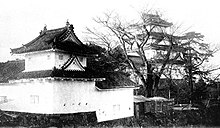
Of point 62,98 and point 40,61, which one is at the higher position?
point 40,61

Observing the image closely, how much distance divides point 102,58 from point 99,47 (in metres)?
1.07

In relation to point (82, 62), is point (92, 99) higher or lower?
lower

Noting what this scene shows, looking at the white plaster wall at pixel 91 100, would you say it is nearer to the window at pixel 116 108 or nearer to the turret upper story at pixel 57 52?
the window at pixel 116 108

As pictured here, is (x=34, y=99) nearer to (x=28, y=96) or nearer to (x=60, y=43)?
(x=28, y=96)

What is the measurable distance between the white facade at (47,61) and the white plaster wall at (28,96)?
34.9 inches

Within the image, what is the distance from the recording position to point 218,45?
23844 millimetres

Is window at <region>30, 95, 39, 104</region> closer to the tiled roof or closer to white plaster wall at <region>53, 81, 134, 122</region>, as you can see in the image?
white plaster wall at <region>53, 81, 134, 122</region>

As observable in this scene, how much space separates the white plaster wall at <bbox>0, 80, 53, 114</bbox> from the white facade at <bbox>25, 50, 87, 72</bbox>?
2.91 feet

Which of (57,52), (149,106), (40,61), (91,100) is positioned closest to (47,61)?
(40,61)

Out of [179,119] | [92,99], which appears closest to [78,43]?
[92,99]

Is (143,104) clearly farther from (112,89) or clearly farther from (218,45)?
(218,45)

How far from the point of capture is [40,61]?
1470cm

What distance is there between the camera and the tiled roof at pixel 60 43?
46.7 feet

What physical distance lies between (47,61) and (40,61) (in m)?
0.55
